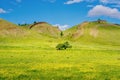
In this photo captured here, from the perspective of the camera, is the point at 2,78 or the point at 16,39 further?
the point at 16,39

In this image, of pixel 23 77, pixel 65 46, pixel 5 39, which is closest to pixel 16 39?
pixel 5 39

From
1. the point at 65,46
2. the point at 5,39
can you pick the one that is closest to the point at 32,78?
the point at 65,46

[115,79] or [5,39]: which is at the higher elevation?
[5,39]

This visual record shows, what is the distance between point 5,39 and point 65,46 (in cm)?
8702

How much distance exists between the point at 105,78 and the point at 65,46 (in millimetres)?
91029

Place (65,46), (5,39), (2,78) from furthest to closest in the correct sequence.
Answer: (5,39) < (65,46) < (2,78)

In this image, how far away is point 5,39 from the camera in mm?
190875

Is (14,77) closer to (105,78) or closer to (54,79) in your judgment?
(54,79)

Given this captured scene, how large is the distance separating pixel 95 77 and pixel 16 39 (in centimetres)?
17467

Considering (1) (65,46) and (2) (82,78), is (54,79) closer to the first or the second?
(2) (82,78)

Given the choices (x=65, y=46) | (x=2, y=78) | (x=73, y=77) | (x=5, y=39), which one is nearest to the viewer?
(x=2, y=78)

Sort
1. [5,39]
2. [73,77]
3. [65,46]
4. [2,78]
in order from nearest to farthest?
[2,78] < [73,77] < [65,46] < [5,39]

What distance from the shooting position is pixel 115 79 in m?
22.3

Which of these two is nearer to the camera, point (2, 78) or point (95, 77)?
point (2, 78)
